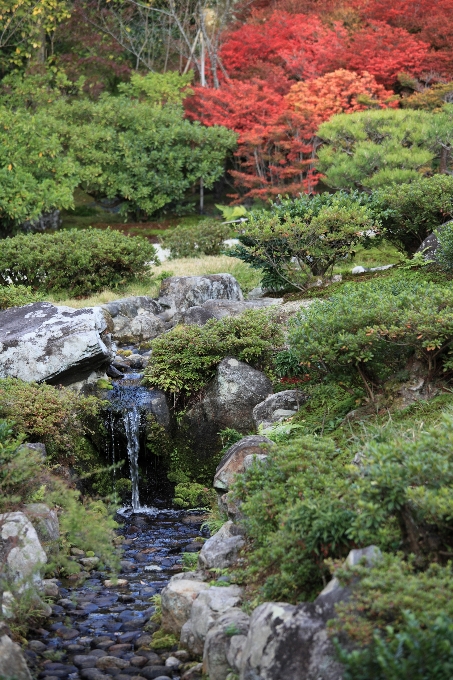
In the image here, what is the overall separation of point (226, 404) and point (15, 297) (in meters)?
4.67

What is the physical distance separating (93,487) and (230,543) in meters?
4.07

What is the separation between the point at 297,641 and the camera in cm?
484

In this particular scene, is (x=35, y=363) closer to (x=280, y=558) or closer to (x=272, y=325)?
(x=272, y=325)

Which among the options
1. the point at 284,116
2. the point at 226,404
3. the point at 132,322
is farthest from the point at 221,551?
the point at 284,116

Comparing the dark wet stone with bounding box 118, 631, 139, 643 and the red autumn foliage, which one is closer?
the dark wet stone with bounding box 118, 631, 139, 643

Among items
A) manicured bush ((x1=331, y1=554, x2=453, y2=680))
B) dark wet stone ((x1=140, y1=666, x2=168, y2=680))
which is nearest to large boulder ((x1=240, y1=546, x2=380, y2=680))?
manicured bush ((x1=331, y1=554, x2=453, y2=680))

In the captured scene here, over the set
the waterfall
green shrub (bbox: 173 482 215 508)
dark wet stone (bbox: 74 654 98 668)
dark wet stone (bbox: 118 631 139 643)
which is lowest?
green shrub (bbox: 173 482 215 508)

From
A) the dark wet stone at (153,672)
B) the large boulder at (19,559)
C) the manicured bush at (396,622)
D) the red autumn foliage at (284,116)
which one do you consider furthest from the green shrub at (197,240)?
the manicured bush at (396,622)

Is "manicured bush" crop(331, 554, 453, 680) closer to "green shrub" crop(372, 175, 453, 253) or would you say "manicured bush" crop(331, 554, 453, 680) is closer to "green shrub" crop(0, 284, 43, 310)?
"green shrub" crop(372, 175, 453, 253)

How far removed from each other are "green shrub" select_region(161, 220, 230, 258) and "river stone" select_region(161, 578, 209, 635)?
1217 cm

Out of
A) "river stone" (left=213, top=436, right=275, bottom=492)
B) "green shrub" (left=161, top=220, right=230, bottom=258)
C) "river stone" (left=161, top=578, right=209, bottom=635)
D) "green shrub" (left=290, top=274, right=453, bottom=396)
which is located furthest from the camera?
"green shrub" (left=161, top=220, right=230, bottom=258)

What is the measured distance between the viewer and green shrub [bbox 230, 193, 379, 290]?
1232cm

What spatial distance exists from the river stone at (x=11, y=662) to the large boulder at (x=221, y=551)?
1948mm

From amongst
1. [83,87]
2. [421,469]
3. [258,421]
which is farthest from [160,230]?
[421,469]
